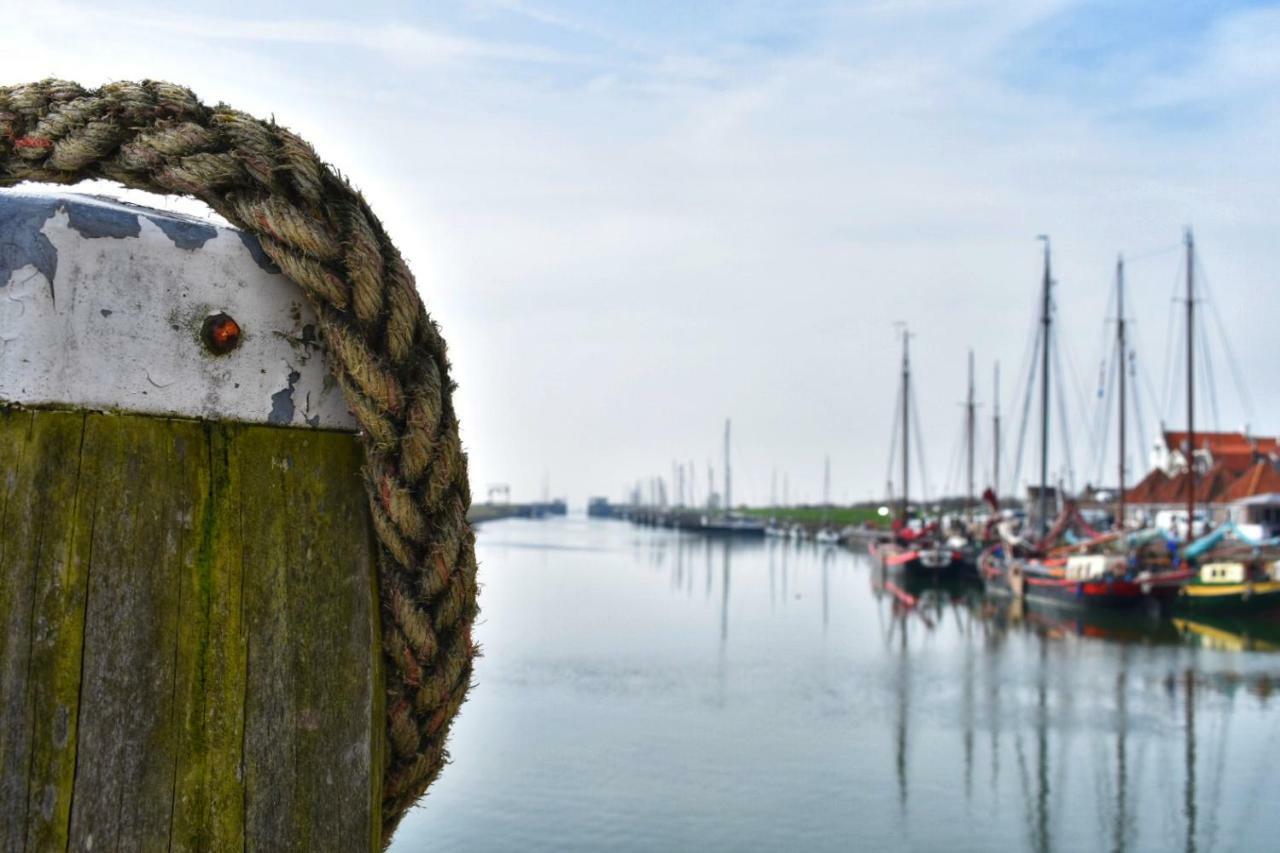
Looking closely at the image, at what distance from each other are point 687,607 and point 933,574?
50.0 ft

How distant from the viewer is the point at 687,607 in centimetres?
4353

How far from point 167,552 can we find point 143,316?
239 mm

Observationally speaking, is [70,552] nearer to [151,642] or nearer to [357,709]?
[151,642]

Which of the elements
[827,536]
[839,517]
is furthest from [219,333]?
[839,517]

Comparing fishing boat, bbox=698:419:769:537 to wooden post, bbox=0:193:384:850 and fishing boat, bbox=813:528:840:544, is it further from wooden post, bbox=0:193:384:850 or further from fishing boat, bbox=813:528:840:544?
wooden post, bbox=0:193:384:850

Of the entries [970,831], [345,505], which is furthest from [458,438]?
[970,831]

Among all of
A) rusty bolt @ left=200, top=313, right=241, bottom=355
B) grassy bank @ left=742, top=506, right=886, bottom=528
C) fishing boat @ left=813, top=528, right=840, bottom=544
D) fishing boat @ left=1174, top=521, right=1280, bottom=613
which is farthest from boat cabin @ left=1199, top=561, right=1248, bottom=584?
grassy bank @ left=742, top=506, right=886, bottom=528

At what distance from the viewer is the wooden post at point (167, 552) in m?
1.10

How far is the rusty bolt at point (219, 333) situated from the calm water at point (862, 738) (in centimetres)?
486

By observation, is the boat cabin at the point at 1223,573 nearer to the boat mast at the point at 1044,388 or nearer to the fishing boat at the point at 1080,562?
the fishing boat at the point at 1080,562

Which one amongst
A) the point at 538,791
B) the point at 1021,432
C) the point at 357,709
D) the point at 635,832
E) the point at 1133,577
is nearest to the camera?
the point at 357,709

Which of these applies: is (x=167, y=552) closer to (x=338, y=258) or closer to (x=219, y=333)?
(x=219, y=333)

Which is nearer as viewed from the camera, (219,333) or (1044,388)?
(219,333)

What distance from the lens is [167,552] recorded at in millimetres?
1147
